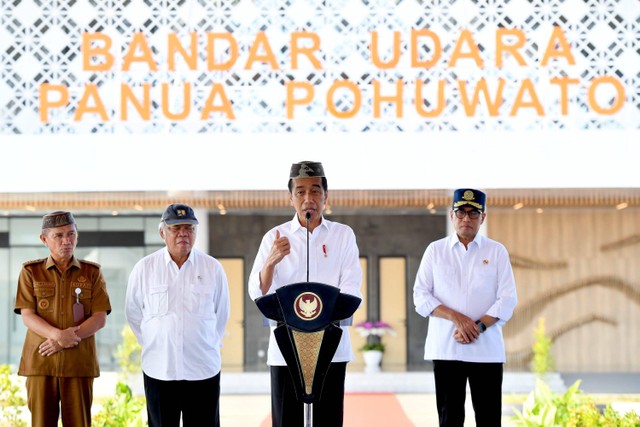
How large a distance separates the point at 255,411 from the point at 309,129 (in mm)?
3291

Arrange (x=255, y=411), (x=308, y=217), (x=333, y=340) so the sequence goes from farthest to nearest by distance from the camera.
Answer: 1. (x=255, y=411)
2. (x=308, y=217)
3. (x=333, y=340)

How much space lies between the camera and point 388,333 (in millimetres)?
16312

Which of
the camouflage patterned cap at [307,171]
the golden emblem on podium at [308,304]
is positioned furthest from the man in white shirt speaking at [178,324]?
the golden emblem on podium at [308,304]

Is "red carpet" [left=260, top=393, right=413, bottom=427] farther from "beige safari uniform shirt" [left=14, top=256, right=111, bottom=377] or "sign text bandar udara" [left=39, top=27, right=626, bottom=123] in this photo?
"beige safari uniform shirt" [left=14, top=256, right=111, bottom=377]

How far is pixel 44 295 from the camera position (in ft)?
16.2

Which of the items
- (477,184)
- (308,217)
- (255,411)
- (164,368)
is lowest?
(255,411)

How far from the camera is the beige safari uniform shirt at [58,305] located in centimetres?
486

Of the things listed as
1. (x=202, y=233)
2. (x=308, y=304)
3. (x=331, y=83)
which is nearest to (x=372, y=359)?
(x=202, y=233)

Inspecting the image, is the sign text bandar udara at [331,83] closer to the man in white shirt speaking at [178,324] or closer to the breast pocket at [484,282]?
the breast pocket at [484,282]

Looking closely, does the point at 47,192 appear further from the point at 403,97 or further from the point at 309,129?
the point at 403,97

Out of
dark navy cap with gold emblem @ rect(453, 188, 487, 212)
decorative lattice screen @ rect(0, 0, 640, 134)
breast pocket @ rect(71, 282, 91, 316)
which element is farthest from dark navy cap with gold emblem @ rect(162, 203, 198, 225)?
decorative lattice screen @ rect(0, 0, 640, 134)

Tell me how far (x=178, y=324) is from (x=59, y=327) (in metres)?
0.70

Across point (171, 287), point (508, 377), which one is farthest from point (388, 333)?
point (171, 287)

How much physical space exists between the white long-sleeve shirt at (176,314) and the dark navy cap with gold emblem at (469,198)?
1198 millimetres
